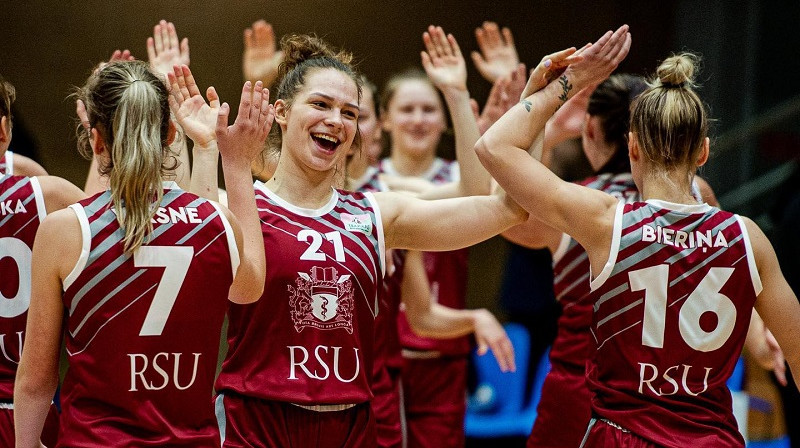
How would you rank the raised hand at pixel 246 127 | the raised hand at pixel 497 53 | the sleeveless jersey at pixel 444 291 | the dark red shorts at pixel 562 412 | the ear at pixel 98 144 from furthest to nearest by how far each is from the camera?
the sleeveless jersey at pixel 444 291 < the raised hand at pixel 497 53 < the dark red shorts at pixel 562 412 < the raised hand at pixel 246 127 < the ear at pixel 98 144

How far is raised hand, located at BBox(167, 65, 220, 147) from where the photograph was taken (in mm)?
3072

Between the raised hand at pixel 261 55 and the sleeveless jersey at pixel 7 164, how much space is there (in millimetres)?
1523

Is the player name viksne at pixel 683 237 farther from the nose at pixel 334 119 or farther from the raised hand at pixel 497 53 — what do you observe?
the raised hand at pixel 497 53

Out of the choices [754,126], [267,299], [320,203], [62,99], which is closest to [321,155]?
[320,203]

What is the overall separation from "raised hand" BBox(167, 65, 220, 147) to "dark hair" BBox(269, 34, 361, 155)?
29 centimetres

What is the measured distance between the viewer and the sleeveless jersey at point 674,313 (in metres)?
2.79

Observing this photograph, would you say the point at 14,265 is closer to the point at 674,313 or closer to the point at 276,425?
the point at 276,425

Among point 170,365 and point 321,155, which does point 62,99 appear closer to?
point 321,155

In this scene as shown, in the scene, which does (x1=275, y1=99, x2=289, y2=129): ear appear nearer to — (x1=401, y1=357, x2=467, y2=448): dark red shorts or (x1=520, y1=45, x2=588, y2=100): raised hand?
(x1=520, y1=45, x2=588, y2=100): raised hand

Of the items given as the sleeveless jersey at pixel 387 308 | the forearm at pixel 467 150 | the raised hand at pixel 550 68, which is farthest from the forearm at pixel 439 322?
the raised hand at pixel 550 68

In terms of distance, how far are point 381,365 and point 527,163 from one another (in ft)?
5.27

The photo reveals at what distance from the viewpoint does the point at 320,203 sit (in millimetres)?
3135

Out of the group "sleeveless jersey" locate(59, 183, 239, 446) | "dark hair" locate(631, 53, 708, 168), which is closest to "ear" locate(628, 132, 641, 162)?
"dark hair" locate(631, 53, 708, 168)

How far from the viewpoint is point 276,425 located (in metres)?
2.88
